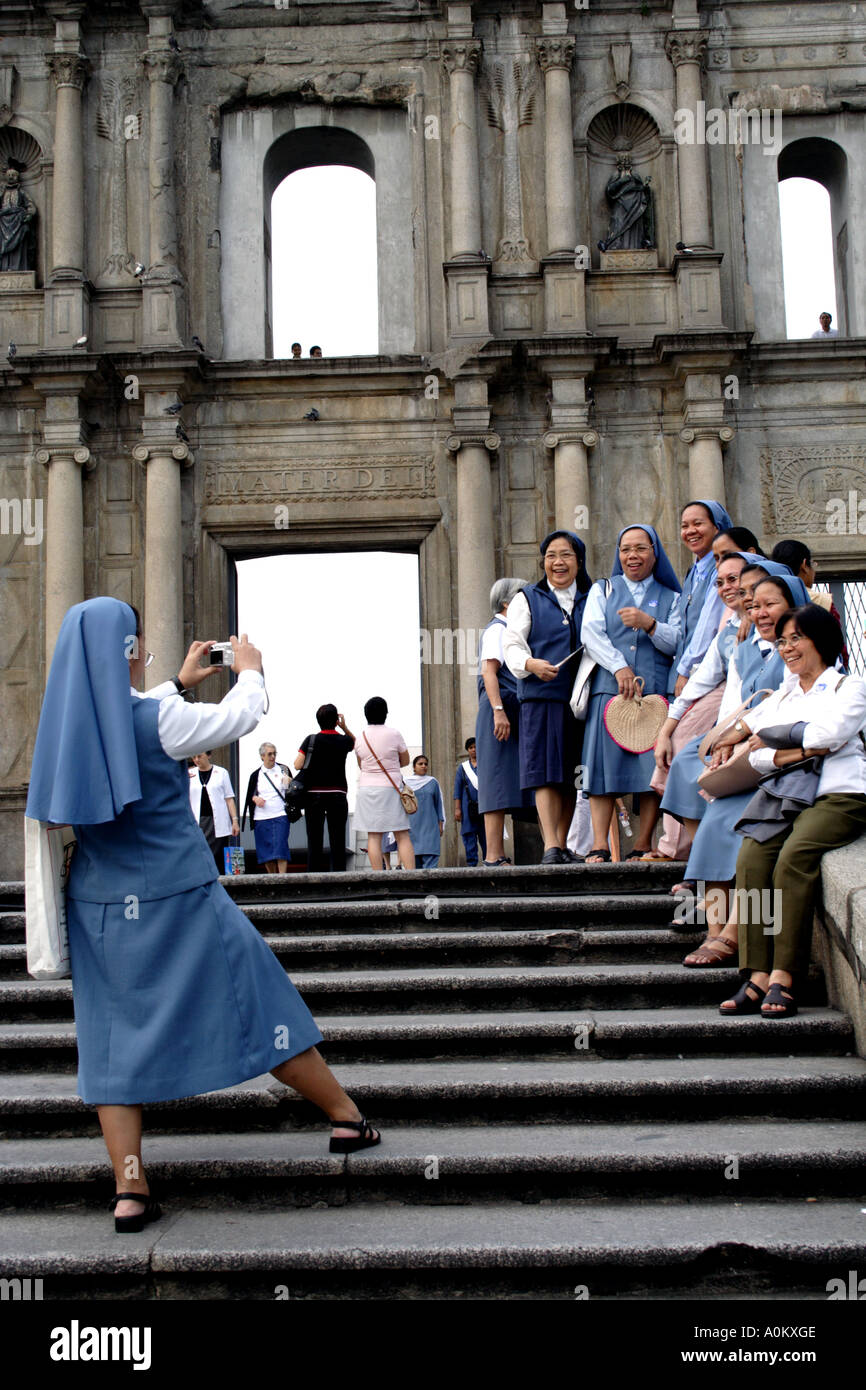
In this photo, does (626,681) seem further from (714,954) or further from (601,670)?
(714,954)

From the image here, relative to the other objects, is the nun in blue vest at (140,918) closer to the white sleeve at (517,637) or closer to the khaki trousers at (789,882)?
the khaki trousers at (789,882)

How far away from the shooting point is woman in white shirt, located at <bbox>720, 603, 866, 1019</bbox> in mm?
5609

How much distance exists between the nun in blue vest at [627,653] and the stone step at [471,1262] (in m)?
3.95

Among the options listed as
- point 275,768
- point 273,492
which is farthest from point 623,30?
point 275,768

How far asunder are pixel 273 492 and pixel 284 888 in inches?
346

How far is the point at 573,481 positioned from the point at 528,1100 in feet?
37.2

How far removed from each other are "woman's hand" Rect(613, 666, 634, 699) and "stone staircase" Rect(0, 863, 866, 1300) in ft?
5.65

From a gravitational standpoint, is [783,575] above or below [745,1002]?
above

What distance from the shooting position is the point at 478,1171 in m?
4.48

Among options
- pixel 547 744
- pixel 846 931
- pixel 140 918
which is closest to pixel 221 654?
pixel 140 918

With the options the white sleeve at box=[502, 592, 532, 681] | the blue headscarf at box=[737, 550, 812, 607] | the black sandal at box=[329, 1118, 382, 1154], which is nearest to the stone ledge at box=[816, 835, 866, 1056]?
the blue headscarf at box=[737, 550, 812, 607]

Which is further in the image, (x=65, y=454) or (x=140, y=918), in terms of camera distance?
(x=65, y=454)

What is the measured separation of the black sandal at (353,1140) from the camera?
15.2 feet

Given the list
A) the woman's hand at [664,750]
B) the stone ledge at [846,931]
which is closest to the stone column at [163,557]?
the woman's hand at [664,750]
